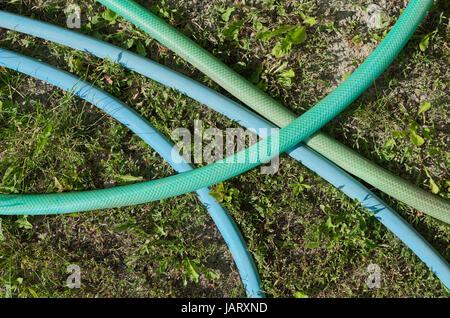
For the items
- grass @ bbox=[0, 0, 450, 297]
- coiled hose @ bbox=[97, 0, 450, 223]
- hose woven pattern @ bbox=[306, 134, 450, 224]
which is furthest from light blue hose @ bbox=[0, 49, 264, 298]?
hose woven pattern @ bbox=[306, 134, 450, 224]

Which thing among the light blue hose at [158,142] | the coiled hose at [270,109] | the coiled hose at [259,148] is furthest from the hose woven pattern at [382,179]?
the light blue hose at [158,142]

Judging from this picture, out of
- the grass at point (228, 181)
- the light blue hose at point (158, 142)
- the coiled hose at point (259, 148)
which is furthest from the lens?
the grass at point (228, 181)

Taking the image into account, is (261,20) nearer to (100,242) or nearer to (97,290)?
(100,242)

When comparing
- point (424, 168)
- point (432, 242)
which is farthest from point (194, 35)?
point (432, 242)

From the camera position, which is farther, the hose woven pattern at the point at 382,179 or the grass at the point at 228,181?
the grass at the point at 228,181

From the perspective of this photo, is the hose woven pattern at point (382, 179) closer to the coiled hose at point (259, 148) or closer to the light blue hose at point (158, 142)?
the coiled hose at point (259, 148)

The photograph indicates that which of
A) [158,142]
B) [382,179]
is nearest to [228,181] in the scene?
[158,142]

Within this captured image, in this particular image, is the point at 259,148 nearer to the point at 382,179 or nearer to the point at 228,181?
the point at 228,181
